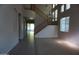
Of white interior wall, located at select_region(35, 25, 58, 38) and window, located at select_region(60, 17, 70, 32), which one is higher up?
window, located at select_region(60, 17, 70, 32)

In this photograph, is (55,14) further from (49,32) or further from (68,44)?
(68,44)

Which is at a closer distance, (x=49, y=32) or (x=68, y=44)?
(x=68, y=44)

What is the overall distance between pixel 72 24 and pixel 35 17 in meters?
0.49

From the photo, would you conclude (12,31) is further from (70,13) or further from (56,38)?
(70,13)

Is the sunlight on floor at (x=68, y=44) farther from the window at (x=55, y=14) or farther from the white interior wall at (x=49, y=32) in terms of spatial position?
the window at (x=55, y=14)

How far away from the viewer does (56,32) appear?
154cm

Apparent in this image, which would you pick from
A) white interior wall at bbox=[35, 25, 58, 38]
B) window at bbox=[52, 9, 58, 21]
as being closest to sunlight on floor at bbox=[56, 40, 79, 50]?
white interior wall at bbox=[35, 25, 58, 38]

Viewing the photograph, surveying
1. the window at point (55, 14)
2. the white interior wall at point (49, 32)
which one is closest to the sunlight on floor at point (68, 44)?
the white interior wall at point (49, 32)

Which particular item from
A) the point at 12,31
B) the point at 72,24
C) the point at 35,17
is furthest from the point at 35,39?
the point at 12,31

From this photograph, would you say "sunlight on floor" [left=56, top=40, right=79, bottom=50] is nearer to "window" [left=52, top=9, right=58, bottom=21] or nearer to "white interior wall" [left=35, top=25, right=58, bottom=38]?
"white interior wall" [left=35, top=25, right=58, bottom=38]

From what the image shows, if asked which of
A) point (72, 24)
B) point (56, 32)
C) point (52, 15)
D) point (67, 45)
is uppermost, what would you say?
point (52, 15)

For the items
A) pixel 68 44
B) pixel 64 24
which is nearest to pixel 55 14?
pixel 64 24

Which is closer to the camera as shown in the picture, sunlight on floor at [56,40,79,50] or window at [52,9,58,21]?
sunlight on floor at [56,40,79,50]

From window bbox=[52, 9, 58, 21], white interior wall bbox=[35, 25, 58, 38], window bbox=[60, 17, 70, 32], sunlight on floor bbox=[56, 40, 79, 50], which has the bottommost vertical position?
sunlight on floor bbox=[56, 40, 79, 50]
